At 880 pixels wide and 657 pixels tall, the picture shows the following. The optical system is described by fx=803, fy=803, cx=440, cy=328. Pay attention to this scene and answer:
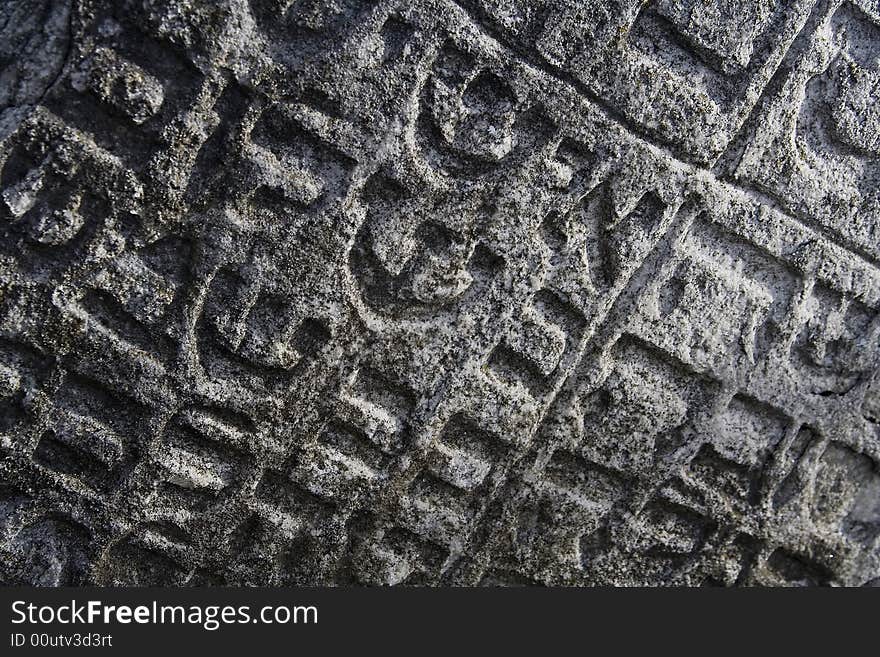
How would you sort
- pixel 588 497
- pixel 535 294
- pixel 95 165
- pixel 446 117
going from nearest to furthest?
pixel 95 165 < pixel 446 117 < pixel 535 294 < pixel 588 497

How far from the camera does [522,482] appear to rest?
1.77 metres

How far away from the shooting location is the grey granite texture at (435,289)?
4.81ft

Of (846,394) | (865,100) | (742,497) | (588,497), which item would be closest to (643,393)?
(588,497)

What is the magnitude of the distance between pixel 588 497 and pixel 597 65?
0.94m

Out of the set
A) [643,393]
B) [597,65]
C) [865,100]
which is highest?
[865,100]

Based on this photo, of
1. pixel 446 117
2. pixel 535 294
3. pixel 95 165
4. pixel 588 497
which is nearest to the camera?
pixel 95 165

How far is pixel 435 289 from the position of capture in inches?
63.8

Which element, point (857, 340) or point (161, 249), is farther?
point (857, 340)

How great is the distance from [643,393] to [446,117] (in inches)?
29.3

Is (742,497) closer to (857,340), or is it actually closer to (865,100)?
(857,340)

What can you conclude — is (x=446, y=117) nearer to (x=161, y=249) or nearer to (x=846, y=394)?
(x=161, y=249)

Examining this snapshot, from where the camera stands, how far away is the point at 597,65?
161 centimetres

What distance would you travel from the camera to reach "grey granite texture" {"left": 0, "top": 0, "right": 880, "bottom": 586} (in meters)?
1.47

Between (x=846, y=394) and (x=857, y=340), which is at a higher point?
(x=857, y=340)
